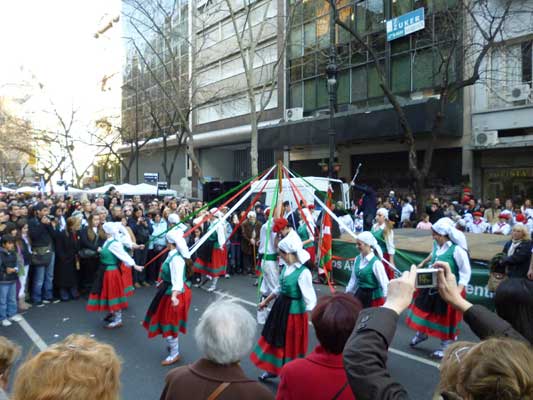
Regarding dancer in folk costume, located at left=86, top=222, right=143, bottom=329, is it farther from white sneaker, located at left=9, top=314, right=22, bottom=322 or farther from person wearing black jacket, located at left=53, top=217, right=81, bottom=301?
person wearing black jacket, located at left=53, top=217, right=81, bottom=301

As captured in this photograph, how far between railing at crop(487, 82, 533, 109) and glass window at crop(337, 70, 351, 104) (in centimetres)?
715

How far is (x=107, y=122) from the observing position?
32844 millimetres

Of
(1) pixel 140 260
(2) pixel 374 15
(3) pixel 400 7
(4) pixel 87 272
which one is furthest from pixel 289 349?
(2) pixel 374 15

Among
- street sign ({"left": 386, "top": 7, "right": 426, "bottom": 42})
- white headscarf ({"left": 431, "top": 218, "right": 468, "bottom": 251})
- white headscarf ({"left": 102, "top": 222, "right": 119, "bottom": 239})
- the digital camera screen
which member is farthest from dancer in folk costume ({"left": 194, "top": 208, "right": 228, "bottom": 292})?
street sign ({"left": 386, "top": 7, "right": 426, "bottom": 42})

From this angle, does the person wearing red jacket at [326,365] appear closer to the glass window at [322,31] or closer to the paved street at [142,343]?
the paved street at [142,343]

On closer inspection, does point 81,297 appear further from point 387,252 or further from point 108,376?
point 108,376

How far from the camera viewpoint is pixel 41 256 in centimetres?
838

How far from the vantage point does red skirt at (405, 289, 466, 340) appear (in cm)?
574

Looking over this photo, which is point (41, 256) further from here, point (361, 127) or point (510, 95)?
point (510, 95)

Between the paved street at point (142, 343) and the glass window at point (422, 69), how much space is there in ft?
46.1

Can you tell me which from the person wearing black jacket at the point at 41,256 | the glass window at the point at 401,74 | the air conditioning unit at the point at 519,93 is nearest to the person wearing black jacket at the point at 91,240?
the person wearing black jacket at the point at 41,256

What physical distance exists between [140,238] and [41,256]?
7.91 ft

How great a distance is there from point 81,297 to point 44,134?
27311mm

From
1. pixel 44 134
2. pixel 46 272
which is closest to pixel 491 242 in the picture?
pixel 46 272
